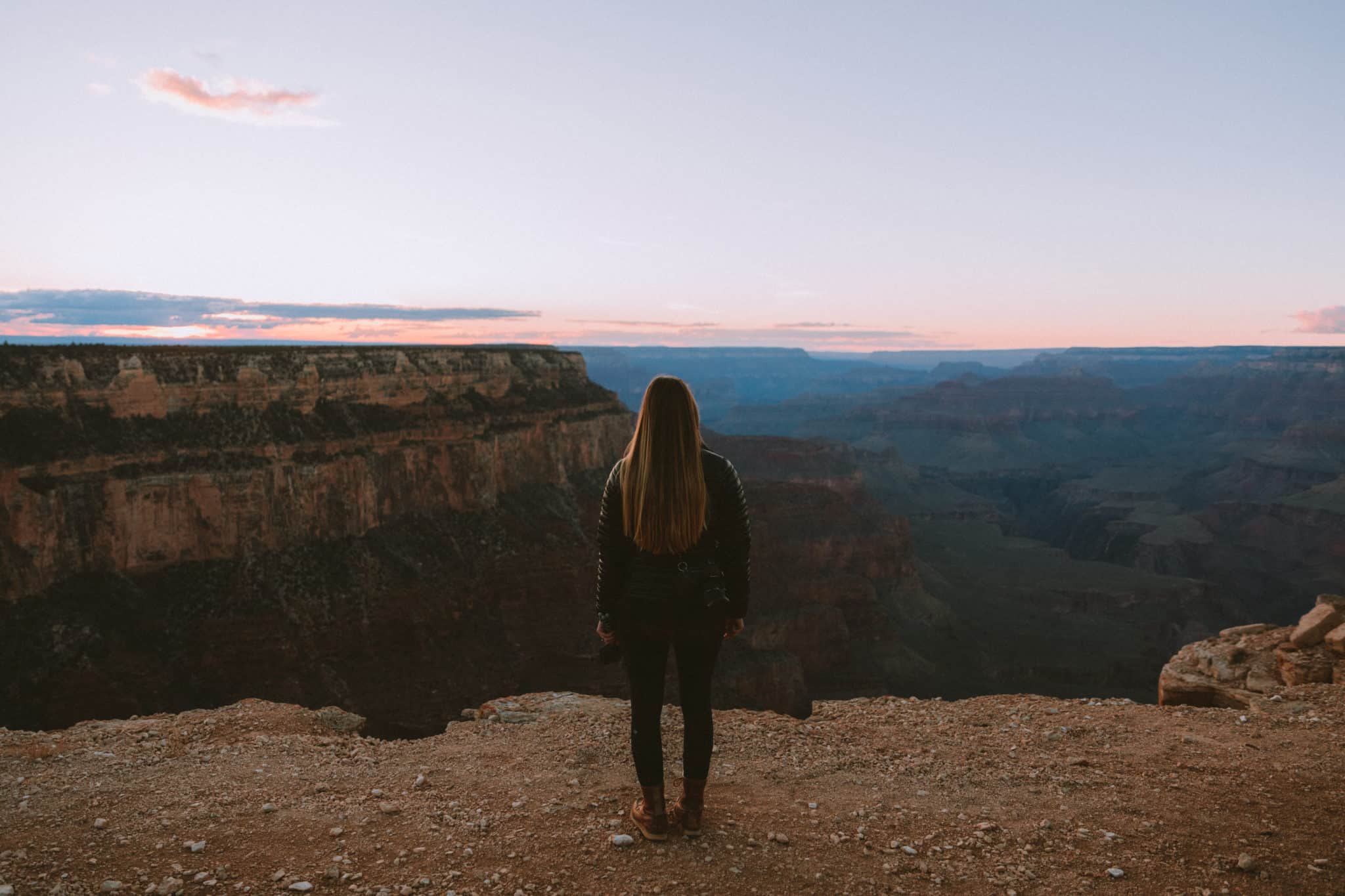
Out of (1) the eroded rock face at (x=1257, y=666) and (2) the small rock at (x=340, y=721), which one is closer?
(1) the eroded rock face at (x=1257, y=666)

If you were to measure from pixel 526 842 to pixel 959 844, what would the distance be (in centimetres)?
291

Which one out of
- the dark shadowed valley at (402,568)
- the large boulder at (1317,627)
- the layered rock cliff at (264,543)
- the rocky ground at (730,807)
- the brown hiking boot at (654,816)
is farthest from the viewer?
the dark shadowed valley at (402,568)

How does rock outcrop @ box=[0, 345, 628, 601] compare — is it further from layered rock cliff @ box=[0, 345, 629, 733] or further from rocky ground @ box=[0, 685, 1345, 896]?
rocky ground @ box=[0, 685, 1345, 896]

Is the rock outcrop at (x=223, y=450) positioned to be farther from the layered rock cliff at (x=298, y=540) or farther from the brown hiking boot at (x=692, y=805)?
the brown hiking boot at (x=692, y=805)

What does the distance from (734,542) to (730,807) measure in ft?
7.11

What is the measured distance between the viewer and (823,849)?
5031 mm

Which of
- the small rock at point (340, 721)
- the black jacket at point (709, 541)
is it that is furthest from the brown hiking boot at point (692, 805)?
the small rock at point (340, 721)

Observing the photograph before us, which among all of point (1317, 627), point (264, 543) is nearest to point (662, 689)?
point (1317, 627)

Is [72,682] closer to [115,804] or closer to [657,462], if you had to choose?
[115,804]

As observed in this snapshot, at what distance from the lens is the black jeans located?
4.74m

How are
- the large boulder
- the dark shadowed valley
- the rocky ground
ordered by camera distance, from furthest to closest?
the dark shadowed valley → the large boulder → the rocky ground

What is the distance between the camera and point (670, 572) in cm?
465

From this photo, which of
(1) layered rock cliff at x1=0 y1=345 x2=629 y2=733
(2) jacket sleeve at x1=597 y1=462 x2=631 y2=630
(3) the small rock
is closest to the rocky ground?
(3) the small rock

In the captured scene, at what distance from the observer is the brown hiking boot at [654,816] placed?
4.91m
